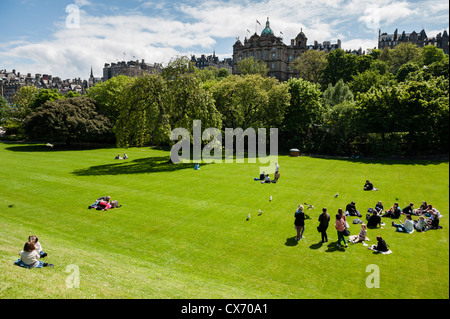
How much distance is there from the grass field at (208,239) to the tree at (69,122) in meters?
30.1

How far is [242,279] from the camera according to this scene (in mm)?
12445

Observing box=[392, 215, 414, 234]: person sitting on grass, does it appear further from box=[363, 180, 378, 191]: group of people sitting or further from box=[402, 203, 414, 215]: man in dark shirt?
box=[363, 180, 378, 191]: group of people sitting

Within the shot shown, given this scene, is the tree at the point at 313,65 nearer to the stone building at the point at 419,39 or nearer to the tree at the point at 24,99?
the stone building at the point at 419,39

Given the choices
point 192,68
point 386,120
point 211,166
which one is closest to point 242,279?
point 211,166

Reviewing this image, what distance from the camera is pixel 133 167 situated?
38.3 m

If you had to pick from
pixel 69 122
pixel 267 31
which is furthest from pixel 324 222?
pixel 267 31

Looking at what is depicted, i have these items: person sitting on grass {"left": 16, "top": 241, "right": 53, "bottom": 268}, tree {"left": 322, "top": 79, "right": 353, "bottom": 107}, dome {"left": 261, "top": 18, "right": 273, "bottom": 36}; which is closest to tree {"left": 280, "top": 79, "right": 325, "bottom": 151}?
tree {"left": 322, "top": 79, "right": 353, "bottom": 107}

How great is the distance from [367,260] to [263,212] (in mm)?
8246

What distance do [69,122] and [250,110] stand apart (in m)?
36.6

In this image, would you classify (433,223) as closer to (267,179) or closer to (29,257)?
(267,179)

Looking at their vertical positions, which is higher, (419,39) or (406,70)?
(419,39)

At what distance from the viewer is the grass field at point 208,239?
1087 cm

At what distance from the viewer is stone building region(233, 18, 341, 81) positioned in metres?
139
